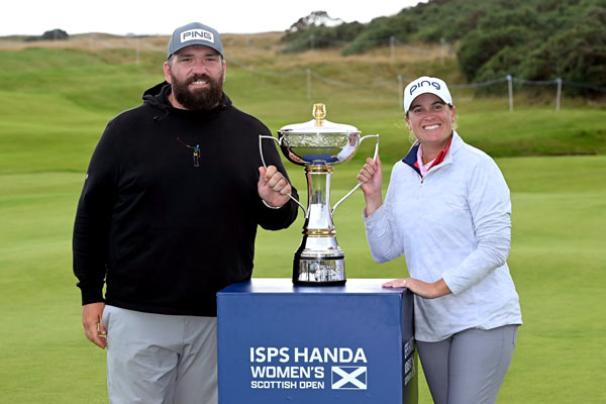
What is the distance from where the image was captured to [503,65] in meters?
44.7

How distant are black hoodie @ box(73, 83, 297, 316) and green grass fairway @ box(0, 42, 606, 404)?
1.15 metres

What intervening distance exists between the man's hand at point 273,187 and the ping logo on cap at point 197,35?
1.67 feet

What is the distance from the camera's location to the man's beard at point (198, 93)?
182 inches

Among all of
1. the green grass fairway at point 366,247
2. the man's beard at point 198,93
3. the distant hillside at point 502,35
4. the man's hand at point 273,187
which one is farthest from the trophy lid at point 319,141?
the distant hillside at point 502,35

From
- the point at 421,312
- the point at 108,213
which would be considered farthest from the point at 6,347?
the point at 421,312

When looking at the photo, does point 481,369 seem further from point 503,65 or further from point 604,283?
point 503,65

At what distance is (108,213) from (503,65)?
4080 centimetres

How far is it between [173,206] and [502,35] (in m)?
43.1

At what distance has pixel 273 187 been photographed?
4.46m

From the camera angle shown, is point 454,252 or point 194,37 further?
point 194,37

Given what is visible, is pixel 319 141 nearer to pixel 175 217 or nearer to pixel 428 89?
pixel 428 89

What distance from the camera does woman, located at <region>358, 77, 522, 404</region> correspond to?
169 inches

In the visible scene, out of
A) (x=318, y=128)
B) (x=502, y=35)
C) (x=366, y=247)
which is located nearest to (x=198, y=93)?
(x=318, y=128)

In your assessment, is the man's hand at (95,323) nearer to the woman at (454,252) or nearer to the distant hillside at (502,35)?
the woman at (454,252)
